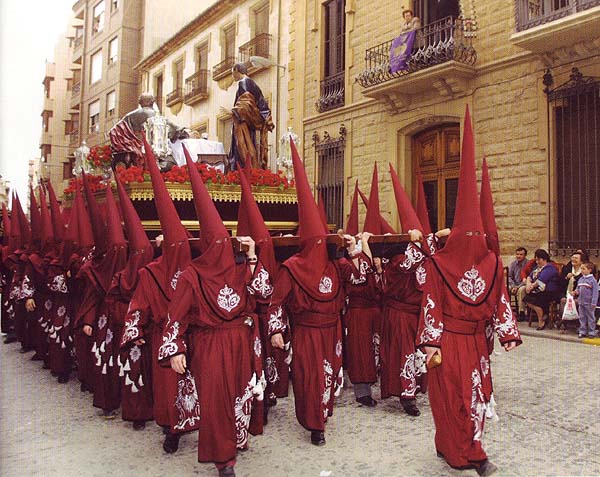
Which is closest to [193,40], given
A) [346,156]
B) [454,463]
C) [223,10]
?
[223,10]

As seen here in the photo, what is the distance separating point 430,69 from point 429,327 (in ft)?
29.7

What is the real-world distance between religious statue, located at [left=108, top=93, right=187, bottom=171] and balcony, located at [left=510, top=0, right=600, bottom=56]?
6529 mm

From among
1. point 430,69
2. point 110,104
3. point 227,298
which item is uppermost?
point 110,104

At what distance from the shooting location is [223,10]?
67.1ft

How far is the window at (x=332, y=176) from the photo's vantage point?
15250mm

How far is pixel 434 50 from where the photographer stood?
461 inches

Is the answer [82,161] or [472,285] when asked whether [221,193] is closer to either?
[82,161]

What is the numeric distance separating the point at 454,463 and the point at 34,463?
300cm

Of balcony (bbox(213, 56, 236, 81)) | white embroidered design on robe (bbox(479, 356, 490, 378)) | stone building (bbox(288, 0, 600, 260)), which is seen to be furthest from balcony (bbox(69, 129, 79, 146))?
white embroidered design on robe (bbox(479, 356, 490, 378))

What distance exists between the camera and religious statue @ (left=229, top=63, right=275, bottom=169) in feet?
28.2

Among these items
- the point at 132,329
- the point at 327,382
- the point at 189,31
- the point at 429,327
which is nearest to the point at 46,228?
the point at 132,329

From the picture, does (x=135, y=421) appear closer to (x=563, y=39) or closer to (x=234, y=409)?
(x=234, y=409)

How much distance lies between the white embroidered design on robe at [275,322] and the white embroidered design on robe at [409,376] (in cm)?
146

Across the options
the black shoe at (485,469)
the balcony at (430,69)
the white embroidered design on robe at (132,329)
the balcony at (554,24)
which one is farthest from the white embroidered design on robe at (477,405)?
the balcony at (430,69)
